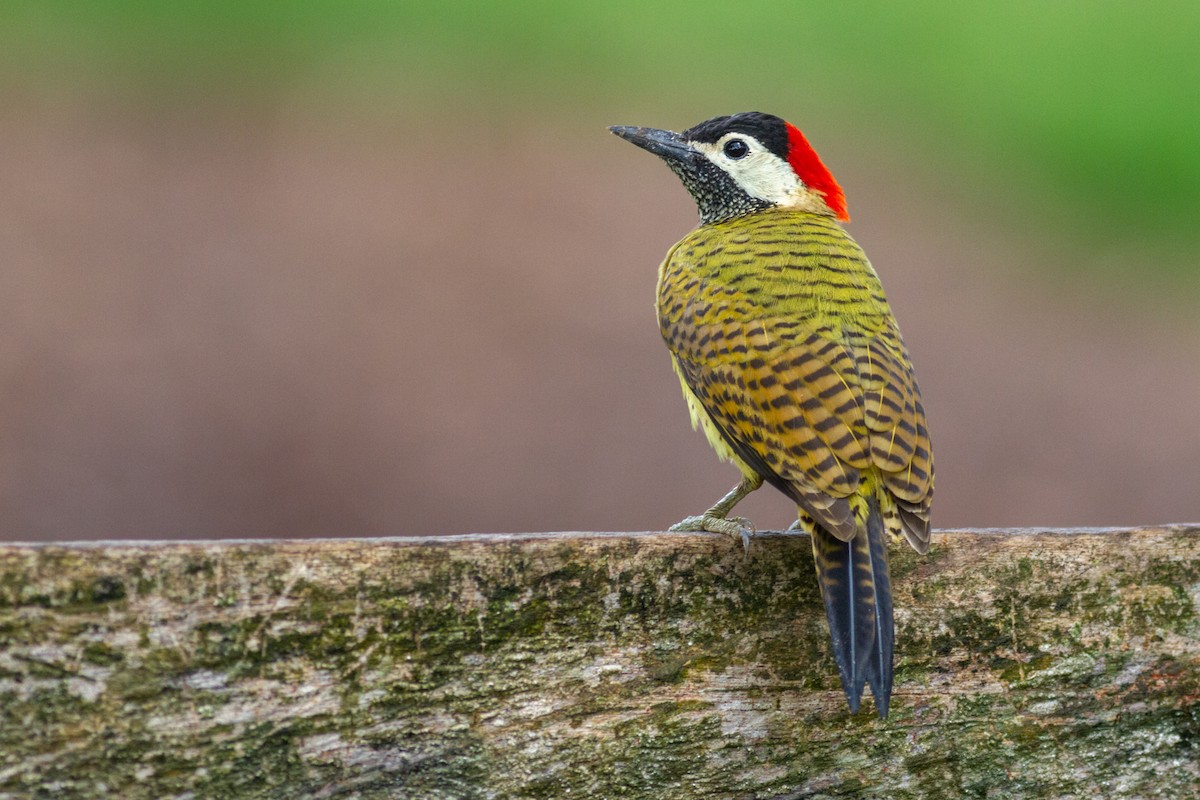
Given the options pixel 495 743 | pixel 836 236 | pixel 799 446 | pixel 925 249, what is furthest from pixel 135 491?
pixel 925 249

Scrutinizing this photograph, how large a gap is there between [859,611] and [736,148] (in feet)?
8.83

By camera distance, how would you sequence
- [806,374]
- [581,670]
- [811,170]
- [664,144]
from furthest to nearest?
[664,144] < [811,170] < [806,374] < [581,670]

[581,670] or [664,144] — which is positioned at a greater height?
[664,144]

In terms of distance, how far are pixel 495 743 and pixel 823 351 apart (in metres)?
1.60

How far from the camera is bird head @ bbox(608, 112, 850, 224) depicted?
474 cm

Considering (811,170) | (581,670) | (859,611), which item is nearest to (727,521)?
(859,611)

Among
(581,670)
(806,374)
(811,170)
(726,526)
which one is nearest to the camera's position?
(581,670)

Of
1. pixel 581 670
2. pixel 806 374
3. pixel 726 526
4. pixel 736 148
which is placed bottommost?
pixel 581 670

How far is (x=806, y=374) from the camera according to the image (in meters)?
3.42

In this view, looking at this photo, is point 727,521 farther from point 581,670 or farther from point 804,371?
point 581,670

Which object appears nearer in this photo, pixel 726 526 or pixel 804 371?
pixel 726 526

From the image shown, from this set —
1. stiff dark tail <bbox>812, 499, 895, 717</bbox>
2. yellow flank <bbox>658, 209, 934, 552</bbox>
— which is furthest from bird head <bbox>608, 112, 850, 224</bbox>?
stiff dark tail <bbox>812, 499, 895, 717</bbox>

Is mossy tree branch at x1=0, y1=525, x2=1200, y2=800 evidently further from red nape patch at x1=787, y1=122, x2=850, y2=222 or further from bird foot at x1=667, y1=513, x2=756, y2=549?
red nape patch at x1=787, y1=122, x2=850, y2=222

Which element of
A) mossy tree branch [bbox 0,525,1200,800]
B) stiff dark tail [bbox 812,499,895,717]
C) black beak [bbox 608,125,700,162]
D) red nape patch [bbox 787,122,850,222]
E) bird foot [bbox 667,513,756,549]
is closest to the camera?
→ mossy tree branch [bbox 0,525,1200,800]
